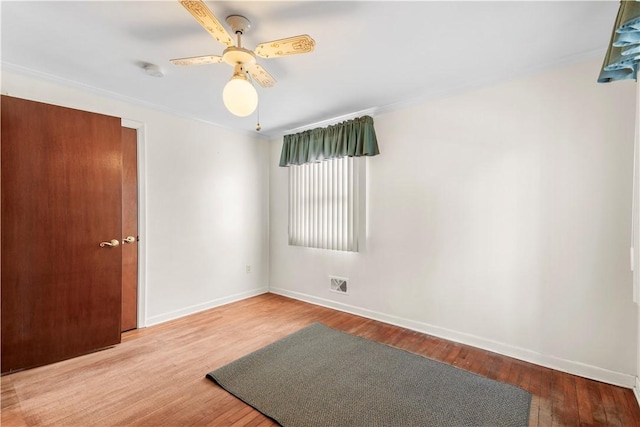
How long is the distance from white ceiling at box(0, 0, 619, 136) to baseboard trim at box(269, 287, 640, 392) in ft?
7.17

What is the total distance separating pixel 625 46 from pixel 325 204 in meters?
2.77

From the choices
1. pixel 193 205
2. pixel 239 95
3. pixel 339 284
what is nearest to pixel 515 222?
pixel 339 284

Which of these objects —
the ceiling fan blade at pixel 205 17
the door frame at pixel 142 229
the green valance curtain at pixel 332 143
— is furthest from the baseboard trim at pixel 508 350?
the ceiling fan blade at pixel 205 17

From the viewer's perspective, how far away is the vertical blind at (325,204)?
3.37 meters

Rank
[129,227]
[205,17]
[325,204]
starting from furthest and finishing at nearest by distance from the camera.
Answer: [325,204] → [129,227] → [205,17]

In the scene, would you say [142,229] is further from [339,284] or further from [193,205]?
[339,284]

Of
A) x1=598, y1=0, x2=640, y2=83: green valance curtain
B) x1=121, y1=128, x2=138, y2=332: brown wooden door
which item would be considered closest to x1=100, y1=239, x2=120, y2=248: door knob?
x1=121, y1=128, x2=138, y2=332: brown wooden door

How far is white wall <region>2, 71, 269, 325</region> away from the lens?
3025 millimetres

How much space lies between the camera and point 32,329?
2229mm

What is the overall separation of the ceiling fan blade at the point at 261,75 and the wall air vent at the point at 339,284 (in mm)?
2409

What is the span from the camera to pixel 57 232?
7.68 feet

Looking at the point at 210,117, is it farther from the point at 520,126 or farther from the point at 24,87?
the point at 520,126

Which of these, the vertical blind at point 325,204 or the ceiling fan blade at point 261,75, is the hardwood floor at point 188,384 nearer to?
the vertical blind at point 325,204

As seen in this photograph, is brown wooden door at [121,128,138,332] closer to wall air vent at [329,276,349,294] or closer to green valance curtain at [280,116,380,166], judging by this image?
green valance curtain at [280,116,380,166]
